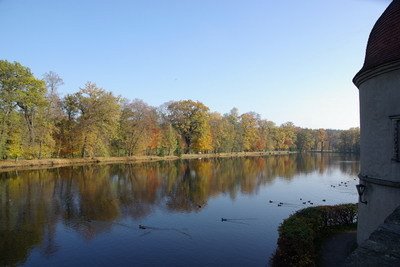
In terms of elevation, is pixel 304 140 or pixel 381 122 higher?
pixel 304 140

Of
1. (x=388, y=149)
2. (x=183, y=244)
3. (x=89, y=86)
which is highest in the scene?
(x=89, y=86)

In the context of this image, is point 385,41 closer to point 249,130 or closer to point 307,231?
point 307,231

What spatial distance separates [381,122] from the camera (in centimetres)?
1044

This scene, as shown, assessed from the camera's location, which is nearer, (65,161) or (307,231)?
(307,231)

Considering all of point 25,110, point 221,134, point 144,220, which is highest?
point 25,110

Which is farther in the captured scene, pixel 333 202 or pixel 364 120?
pixel 333 202

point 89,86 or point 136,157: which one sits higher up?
point 89,86

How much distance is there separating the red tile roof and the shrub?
556 centimetres

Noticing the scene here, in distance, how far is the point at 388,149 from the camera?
33.5 ft

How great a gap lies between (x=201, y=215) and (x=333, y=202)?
10678 mm

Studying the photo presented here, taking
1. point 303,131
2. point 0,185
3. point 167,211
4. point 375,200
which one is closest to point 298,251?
point 375,200

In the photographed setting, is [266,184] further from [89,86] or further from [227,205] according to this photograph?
[89,86]

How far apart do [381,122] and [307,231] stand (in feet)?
13.8

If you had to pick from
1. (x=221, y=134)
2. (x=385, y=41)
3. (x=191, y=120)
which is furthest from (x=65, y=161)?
(x=385, y=41)
